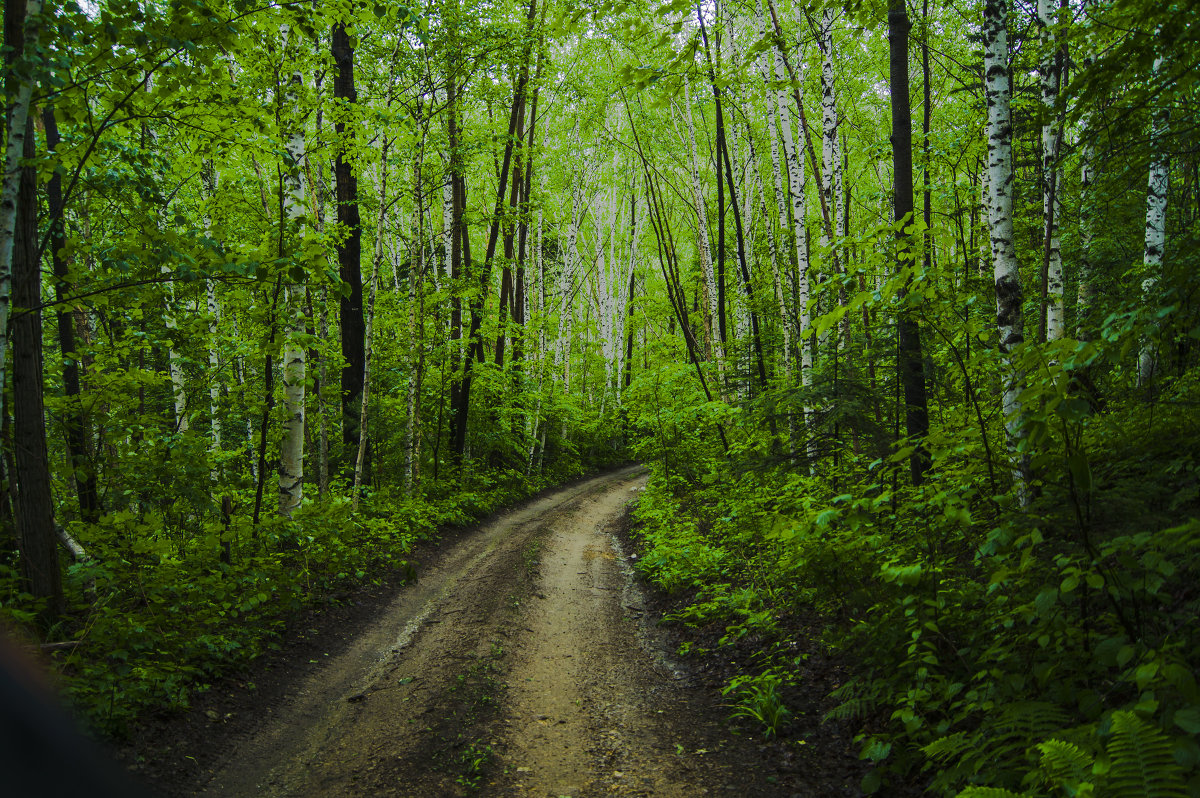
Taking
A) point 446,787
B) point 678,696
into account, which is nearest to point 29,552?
point 446,787

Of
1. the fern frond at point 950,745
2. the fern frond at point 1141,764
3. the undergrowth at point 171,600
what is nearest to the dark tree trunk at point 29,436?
the undergrowth at point 171,600

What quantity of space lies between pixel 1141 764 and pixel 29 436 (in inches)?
272

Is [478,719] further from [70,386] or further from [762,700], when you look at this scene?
[70,386]

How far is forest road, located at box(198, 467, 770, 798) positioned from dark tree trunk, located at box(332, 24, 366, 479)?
14.9 feet

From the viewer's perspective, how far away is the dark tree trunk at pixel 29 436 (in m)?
4.77

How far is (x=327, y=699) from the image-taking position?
18.5 feet

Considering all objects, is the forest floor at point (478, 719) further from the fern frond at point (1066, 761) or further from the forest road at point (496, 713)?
the fern frond at point (1066, 761)

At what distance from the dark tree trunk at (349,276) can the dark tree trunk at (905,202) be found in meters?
8.65

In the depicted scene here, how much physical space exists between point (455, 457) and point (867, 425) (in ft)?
34.9

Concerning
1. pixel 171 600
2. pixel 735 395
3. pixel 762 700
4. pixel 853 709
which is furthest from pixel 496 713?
pixel 735 395

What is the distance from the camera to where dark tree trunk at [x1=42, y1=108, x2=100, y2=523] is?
6.02 meters

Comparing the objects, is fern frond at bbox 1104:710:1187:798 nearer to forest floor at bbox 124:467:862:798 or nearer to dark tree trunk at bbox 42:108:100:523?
forest floor at bbox 124:467:862:798

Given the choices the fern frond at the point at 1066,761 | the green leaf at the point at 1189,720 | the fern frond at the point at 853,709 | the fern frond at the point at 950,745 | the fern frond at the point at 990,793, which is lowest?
the fern frond at the point at 853,709

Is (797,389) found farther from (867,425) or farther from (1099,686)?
(1099,686)
